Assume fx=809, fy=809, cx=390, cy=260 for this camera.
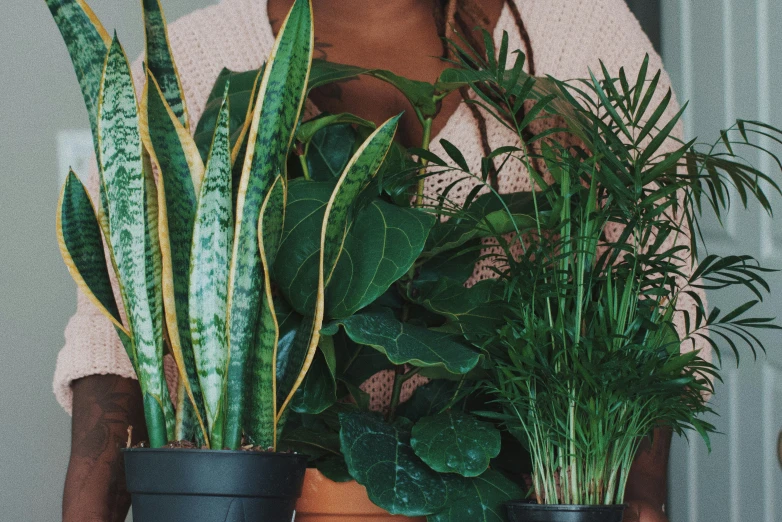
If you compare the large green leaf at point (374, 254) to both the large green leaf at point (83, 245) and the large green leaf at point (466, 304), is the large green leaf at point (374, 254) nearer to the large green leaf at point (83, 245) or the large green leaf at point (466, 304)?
the large green leaf at point (466, 304)

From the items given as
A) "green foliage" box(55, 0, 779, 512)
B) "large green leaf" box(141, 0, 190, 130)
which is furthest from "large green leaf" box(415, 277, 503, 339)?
"large green leaf" box(141, 0, 190, 130)

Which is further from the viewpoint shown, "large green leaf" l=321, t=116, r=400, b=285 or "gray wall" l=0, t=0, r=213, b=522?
"gray wall" l=0, t=0, r=213, b=522

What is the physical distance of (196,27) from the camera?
0.92 m

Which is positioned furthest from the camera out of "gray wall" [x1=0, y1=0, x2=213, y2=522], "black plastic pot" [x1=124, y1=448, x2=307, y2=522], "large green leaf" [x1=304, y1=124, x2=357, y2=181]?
"gray wall" [x1=0, y1=0, x2=213, y2=522]

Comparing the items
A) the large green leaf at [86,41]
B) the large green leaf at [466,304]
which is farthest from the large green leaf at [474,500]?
the large green leaf at [86,41]

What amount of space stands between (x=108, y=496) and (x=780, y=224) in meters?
1.19

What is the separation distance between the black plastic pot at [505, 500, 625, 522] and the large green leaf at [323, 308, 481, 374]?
106 mm

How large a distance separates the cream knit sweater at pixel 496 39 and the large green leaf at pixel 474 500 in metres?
0.23

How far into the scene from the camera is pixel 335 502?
59 centimetres

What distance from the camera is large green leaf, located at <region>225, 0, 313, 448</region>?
0.52m

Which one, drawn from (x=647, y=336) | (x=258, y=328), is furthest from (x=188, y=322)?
(x=647, y=336)

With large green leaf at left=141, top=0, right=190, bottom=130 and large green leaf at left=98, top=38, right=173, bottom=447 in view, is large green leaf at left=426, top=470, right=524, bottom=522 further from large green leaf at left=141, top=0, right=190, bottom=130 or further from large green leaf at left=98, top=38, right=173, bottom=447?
large green leaf at left=141, top=0, right=190, bottom=130

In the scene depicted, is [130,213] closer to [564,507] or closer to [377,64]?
[564,507]

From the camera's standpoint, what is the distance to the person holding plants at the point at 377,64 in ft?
2.39
